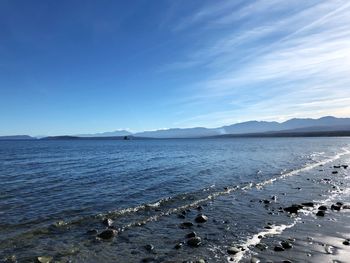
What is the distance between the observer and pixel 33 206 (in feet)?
76.7

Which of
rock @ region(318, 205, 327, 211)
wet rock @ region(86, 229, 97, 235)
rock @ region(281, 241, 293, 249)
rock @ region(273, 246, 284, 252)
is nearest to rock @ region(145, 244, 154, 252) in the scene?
wet rock @ region(86, 229, 97, 235)

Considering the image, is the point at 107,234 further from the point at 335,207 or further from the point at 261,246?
the point at 335,207

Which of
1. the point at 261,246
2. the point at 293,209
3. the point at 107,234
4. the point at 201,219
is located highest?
the point at 107,234

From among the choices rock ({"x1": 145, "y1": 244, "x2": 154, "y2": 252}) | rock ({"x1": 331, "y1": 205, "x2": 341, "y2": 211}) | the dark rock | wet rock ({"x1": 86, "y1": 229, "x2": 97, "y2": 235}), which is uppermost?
wet rock ({"x1": 86, "y1": 229, "x2": 97, "y2": 235})

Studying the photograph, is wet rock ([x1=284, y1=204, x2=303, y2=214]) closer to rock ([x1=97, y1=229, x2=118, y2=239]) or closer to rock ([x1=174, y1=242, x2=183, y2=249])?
rock ([x1=174, y1=242, x2=183, y2=249])

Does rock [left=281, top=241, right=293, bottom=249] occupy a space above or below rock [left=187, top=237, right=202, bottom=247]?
below

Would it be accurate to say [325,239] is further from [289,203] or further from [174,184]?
[174,184]

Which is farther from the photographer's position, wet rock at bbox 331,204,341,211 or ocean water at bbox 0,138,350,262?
wet rock at bbox 331,204,341,211

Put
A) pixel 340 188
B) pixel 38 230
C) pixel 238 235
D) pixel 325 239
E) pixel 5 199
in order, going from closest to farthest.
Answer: pixel 325 239 → pixel 238 235 → pixel 38 230 → pixel 5 199 → pixel 340 188

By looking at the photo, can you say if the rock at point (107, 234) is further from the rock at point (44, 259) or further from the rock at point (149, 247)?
the rock at point (44, 259)

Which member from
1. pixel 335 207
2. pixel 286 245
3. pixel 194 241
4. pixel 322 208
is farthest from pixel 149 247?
pixel 335 207

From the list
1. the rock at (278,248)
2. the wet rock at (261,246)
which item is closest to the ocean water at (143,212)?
the wet rock at (261,246)

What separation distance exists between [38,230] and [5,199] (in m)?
9.85

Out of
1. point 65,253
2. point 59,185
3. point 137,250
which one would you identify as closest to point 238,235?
point 137,250
